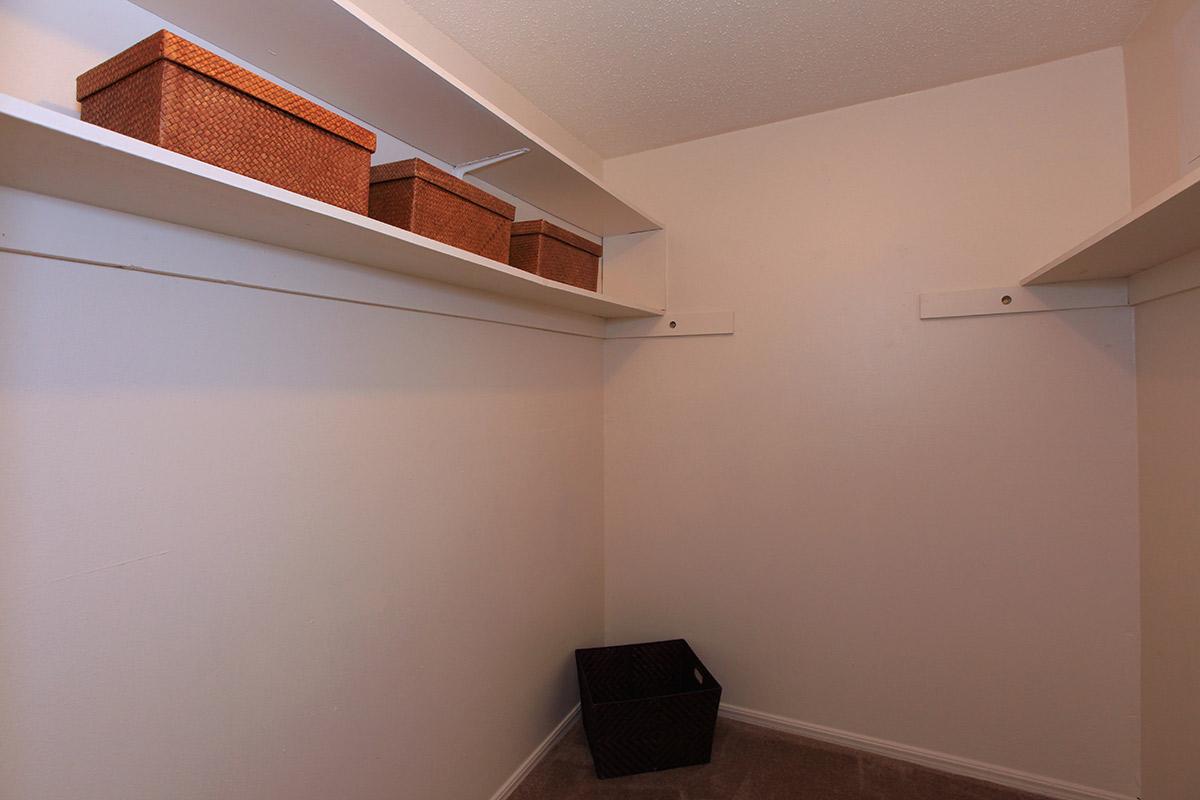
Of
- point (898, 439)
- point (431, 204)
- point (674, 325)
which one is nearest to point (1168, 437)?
point (898, 439)

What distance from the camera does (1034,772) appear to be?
5.74 ft

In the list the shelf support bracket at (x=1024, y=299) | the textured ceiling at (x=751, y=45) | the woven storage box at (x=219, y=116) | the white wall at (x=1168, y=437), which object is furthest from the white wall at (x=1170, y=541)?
the woven storage box at (x=219, y=116)

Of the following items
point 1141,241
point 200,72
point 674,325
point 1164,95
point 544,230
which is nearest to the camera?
point 200,72

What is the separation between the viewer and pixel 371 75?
114 cm

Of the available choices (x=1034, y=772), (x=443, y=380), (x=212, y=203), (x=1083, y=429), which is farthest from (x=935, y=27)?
(x=1034, y=772)

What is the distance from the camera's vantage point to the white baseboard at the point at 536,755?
1724mm

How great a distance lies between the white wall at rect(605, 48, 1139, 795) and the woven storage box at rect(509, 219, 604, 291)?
571 millimetres

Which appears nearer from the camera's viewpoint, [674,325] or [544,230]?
[544,230]

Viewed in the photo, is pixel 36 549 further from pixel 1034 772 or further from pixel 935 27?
pixel 1034 772

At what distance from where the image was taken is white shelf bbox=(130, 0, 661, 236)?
0.95 metres

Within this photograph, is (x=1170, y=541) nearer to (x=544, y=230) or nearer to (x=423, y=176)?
(x=544, y=230)

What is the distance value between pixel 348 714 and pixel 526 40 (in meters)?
1.84

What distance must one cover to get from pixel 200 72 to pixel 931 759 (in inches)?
103

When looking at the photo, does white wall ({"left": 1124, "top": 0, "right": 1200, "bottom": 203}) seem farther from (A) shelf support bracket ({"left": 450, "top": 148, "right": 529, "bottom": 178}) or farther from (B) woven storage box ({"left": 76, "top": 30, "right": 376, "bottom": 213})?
(B) woven storage box ({"left": 76, "top": 30, "right": 376, "bottom": 213})
